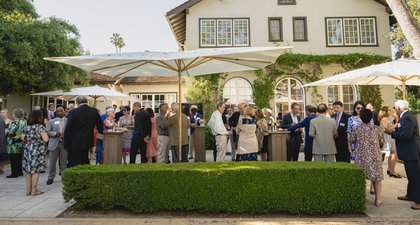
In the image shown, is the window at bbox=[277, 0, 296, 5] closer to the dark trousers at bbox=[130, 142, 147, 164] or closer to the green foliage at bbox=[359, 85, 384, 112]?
the green foliage at bbox=[359, 85, 384, 112]

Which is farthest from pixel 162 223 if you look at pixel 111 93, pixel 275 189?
pixel 111 93

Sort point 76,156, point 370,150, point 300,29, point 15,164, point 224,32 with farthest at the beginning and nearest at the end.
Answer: point 300,29 < point 224,32 < point 15,164 < point 76,156 < point 370,150

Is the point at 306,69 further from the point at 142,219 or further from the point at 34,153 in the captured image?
the point at 34,153

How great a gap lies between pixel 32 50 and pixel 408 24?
13596mm

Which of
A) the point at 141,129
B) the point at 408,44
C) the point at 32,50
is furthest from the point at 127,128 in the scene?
the point at 408,44

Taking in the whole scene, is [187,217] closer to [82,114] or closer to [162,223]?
[162,223]

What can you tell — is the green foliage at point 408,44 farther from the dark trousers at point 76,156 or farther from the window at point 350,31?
the dark trousers at point 76,156

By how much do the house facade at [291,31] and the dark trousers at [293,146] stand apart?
7.20m

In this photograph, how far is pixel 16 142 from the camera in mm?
8102

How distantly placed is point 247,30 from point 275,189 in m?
12.7

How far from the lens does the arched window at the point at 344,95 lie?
15.8 metres

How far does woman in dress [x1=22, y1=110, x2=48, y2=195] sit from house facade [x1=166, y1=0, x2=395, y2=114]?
10.6 meters

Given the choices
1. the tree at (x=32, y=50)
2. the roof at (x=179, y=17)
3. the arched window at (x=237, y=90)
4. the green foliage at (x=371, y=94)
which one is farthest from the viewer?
the arched window at (x=237, y=90)

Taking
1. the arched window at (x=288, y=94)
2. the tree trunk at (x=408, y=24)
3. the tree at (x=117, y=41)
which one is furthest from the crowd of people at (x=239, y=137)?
the tree at (x=117, y=41)
